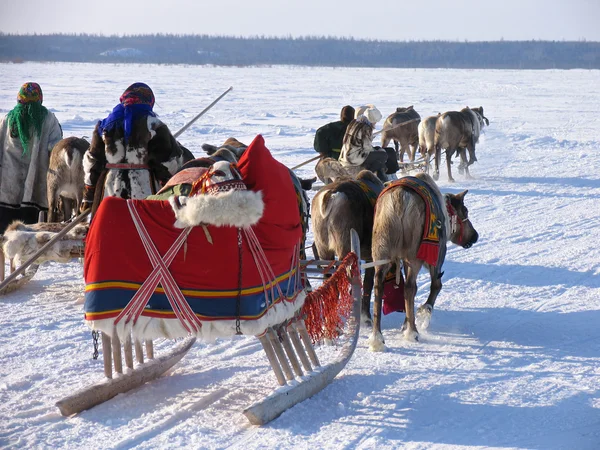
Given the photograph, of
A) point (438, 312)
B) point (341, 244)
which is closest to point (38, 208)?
point (341, 244)

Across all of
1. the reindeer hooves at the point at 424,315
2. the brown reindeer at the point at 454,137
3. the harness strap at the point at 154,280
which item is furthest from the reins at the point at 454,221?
the brown reindeer at the point at 454,137

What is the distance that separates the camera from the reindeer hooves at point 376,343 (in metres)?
6.09

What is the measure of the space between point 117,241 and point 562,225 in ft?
25.3

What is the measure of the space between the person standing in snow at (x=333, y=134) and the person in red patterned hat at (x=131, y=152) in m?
3.43

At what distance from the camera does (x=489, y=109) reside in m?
32.3

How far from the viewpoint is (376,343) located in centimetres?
610

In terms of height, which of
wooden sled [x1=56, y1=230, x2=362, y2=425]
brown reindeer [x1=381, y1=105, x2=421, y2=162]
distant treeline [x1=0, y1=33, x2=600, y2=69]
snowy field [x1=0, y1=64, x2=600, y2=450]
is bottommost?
snowy field [x1=0, y1=64, x2=600, y2=450]

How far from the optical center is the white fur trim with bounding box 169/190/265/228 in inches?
176

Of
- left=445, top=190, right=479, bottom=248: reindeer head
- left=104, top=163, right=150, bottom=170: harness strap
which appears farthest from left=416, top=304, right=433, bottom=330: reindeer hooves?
left=104, top=163, right=150, bottom=170: harness strap

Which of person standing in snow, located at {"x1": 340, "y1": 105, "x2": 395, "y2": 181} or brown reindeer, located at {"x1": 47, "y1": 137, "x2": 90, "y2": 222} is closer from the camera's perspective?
brown reindeer, located at {"x1": 47, "y1": 137, "x2": 90, "y2": 222}

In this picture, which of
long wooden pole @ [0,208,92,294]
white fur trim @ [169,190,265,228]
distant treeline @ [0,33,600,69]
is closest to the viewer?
white fur trim @ [169,190,265,228]

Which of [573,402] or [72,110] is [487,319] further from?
[72,110]

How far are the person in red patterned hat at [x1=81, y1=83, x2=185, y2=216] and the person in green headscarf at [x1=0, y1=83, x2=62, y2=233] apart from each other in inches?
79.3

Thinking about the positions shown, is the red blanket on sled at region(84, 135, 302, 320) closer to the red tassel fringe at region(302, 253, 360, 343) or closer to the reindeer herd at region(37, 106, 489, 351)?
the red tassel fringe at region(302, 253, 360, 343)
